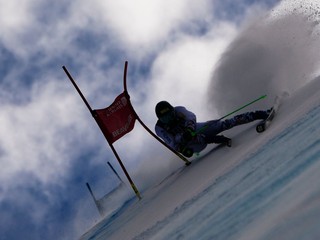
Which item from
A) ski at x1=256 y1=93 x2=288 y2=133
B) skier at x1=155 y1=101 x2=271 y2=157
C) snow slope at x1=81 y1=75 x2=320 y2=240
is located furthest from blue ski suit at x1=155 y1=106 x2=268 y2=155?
snow slope at x1=81 y1=75 x2=320 y2=240

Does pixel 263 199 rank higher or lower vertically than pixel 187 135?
lower

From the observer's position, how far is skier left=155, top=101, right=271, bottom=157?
8.14 metres

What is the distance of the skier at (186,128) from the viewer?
8.14 m

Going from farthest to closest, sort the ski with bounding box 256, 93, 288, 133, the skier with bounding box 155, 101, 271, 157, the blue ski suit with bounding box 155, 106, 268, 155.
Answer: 1. the blue ski suit with bounding box 155, 106, 268, 155
2. the skier with bounding box 155, 101, 271, 157
3. the ski with bounding box 256, 93, 288, 133

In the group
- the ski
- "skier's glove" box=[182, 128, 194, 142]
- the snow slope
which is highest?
"skier's glove" box=[182, 128, 194, 142]

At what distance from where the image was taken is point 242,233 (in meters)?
2.72

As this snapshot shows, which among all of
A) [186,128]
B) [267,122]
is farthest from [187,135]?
[267,122]

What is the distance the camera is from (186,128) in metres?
8.22

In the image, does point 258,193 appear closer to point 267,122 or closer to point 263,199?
point 263,199

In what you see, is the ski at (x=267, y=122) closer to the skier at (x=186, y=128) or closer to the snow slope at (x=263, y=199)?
the snow slope at (x=263, y=199)

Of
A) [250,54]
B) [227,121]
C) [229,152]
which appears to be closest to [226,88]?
[250,54]

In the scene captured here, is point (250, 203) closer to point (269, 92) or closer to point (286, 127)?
point (286, 127)

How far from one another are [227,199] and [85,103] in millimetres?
6893

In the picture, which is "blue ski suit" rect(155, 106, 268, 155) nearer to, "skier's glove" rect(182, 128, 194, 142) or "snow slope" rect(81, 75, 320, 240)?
"skier's glove" rect(182, 128, 194, 142)
